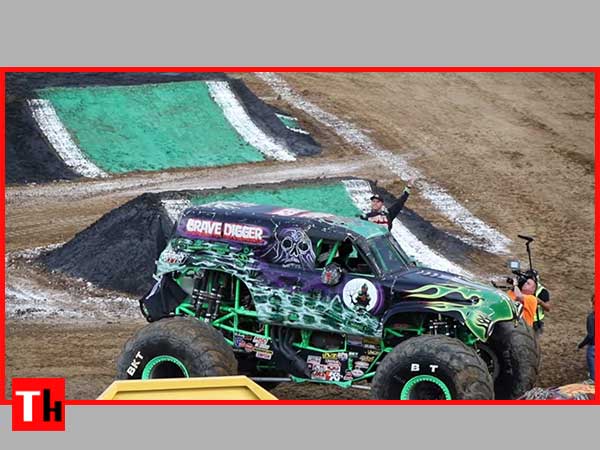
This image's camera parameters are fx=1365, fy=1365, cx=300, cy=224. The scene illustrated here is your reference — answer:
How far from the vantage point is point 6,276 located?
24.4 meters

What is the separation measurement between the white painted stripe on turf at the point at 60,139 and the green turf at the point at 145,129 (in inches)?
5.5

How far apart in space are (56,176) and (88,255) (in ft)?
13.6

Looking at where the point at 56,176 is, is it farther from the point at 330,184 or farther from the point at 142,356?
Result: the point at 142,356

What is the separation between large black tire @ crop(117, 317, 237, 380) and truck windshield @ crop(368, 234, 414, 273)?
236cm

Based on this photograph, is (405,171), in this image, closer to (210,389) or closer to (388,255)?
(388,255)

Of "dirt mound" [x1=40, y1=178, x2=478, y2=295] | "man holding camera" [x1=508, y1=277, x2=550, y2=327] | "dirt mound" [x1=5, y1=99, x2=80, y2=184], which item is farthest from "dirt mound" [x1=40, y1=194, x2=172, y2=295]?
"man holding camera" [x1=508, y1=277, x2=550, y2=327]

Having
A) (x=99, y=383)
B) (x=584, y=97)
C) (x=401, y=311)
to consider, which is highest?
(x=584, y=97)

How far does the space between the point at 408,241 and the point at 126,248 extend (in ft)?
17.9

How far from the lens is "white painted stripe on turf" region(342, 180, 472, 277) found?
82.3ft

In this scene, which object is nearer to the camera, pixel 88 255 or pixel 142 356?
pixel 142 356

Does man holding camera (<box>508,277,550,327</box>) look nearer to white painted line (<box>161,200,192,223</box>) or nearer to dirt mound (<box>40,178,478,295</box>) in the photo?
dirt mound (<box>40,178,478,295</box>)

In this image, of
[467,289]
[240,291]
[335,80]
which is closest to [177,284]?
[240,291]

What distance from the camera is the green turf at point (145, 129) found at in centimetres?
2856

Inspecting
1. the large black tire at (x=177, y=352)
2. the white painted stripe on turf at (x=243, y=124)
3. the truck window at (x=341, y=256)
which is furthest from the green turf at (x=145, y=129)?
the truck window at (x=341, y=256)
